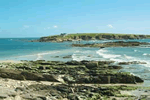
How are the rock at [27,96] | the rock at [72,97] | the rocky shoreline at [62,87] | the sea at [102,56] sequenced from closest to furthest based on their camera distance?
the rock at [27,96], the rocky shoreline at [62,87], the rock at [72,97], the sea at [102,56]

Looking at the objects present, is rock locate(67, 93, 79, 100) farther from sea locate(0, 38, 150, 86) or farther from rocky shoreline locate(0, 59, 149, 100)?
sea locate(0, 38, 150, 86)

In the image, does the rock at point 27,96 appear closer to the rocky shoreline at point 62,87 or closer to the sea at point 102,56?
the rocky shoreline at point 62,87

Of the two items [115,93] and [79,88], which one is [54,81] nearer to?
[79,88]

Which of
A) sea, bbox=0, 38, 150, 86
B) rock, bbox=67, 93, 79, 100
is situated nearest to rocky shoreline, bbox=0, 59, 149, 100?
rock, bbox=67, 93, 79, 100

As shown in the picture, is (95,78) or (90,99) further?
(95,78)

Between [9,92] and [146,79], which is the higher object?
[9,92]

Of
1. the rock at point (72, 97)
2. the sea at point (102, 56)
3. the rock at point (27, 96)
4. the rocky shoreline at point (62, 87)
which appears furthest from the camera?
the sea at point (102, 56)

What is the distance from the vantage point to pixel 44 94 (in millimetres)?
17891

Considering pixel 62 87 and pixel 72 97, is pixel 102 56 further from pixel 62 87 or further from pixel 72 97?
pixel 72 97

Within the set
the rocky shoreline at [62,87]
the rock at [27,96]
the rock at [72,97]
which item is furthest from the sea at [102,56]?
the rock at [27,96]

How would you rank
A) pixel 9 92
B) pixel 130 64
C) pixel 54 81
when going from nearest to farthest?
1. pixel 9 92
2. pixel 54 81
3. pixel 130 64

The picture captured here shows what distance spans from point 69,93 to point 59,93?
3.24 feet

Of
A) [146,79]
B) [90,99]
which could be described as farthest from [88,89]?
[146,79]

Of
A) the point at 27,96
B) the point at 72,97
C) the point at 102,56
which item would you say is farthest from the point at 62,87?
the point at 102,56
